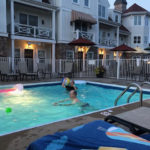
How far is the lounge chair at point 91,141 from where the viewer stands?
4.65ft

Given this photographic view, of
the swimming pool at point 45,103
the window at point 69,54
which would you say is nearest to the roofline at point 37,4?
the window at point 69,54

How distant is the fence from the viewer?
32.4ft

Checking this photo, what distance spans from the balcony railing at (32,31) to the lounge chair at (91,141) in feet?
43.2

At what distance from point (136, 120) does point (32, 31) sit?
14480 mm

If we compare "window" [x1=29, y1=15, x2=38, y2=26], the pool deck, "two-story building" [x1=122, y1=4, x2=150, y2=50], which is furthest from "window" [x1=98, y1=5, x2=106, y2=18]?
the pool deck

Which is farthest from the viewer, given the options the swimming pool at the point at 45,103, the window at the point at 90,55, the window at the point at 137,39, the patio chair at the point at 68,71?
the window at the point at 137,39

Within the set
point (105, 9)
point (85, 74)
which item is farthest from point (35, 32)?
point (105, 9)

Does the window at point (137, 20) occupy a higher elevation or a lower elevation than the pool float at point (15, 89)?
higher

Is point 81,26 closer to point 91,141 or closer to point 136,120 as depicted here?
point 136,120

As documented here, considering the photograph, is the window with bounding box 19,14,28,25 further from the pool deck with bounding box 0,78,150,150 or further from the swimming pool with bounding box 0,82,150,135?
the pool deck with bounding box 0,78,150,150

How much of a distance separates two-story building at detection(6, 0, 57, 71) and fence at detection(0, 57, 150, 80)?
2.17 metres

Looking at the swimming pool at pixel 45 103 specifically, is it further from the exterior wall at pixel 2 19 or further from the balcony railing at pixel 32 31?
the balcony railing at pixel 32 31

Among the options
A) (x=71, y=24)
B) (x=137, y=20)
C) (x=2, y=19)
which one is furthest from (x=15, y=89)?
(x=137, y=20)

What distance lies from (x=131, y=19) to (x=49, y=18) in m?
13.5
